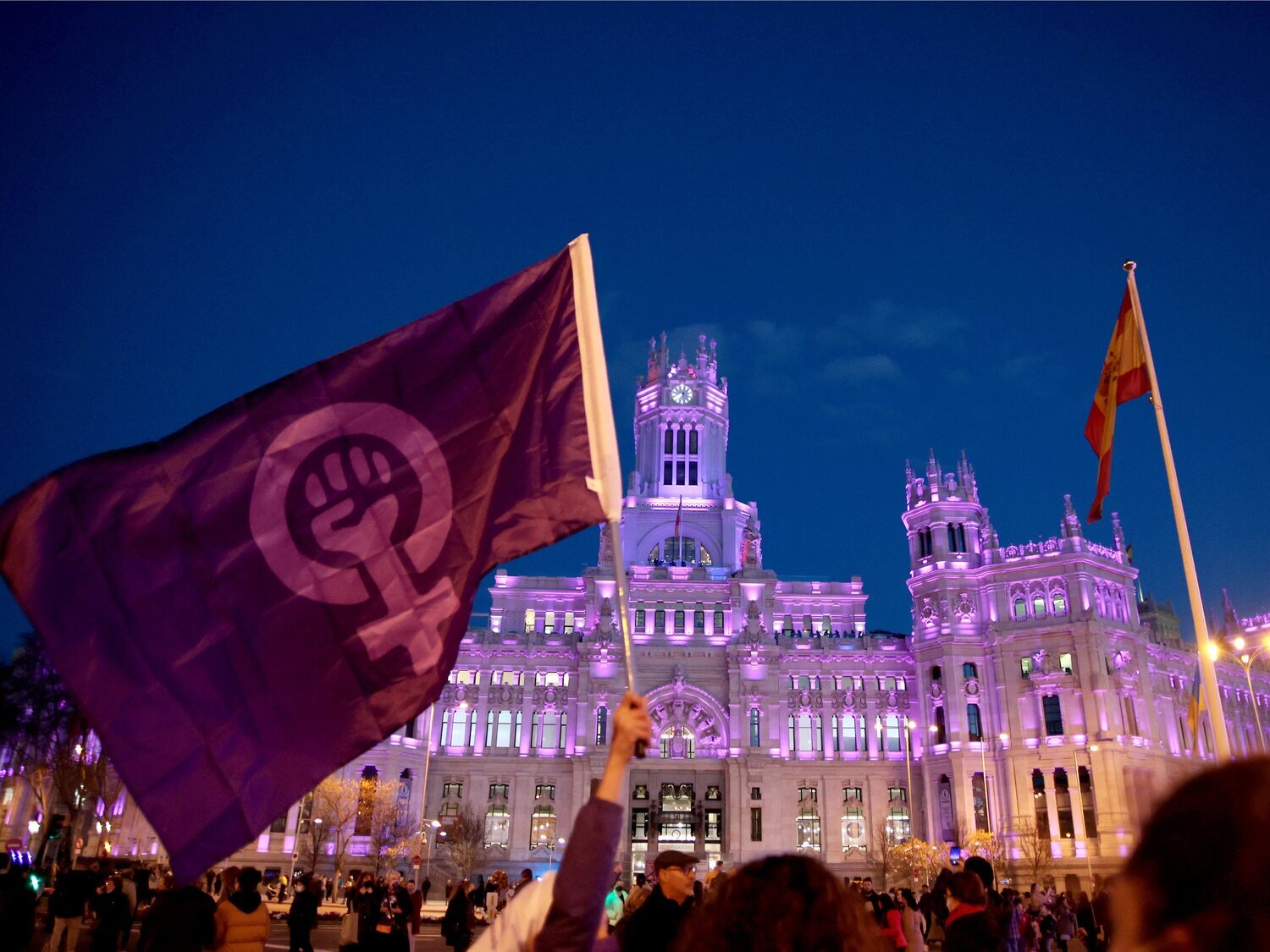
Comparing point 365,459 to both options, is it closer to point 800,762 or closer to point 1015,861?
point 1015,861

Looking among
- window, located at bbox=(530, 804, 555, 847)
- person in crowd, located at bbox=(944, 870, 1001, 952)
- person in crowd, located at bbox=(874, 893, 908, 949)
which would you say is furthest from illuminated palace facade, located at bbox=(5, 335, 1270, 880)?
person in crowd, located at bbox=(944, 870, 1001, 952)

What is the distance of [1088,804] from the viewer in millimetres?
61375

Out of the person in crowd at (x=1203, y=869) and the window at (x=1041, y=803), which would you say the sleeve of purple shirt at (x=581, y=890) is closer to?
the person in crowd at (x=1203, y=869)

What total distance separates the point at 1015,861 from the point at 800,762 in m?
16.7

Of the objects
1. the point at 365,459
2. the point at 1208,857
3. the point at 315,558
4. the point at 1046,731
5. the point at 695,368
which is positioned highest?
the point at 695,368

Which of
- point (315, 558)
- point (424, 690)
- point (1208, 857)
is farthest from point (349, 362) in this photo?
point (1208, 857)

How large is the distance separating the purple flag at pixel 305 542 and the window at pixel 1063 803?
215ft

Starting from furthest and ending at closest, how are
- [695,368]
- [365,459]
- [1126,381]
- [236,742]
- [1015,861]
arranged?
[695,368], [1015,861], [1126,381], [365,459], [236,742]

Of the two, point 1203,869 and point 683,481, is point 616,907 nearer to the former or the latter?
point 1203,869

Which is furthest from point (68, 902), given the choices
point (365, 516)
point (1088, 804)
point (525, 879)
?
point (1088, 804)

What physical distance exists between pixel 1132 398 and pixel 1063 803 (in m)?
51.5

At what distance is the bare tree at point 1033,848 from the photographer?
57938 millimetres

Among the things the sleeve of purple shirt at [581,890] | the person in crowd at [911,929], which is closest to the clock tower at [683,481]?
the person in crowd at [911,929]

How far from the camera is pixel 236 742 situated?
537 cm
